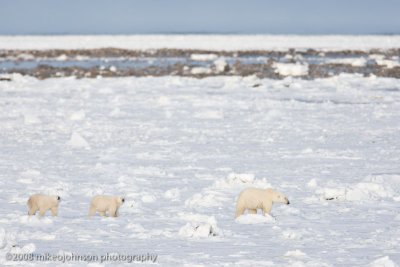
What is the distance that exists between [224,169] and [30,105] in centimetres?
983

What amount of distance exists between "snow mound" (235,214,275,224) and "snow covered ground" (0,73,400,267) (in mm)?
10

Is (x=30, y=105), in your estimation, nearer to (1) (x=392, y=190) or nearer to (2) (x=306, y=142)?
(2) (x=306, y=142)

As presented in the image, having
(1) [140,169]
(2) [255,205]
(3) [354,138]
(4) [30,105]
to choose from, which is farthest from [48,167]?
(4) [30,105]

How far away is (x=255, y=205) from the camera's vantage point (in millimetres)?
7418

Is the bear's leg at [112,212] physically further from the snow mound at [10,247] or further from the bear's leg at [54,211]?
the snow mound at [10,247]

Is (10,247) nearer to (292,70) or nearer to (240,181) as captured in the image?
(240,181)

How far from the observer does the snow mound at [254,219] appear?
287 inches

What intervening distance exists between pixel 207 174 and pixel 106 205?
2767mm

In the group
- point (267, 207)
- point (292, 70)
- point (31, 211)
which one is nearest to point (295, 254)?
point (267, 207)

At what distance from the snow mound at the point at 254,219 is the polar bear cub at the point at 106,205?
1150mm

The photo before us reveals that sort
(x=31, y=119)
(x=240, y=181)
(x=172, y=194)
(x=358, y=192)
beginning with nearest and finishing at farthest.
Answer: (x=358, y=192) → (x=172, y=194) → (x=240, y=181) → (x=31, y=119)

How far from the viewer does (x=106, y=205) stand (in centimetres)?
750

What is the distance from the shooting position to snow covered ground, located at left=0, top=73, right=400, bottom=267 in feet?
20.9

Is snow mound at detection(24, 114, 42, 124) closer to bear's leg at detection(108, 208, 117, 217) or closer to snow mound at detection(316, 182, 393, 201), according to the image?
snow mound at detection(316, 182, 393, 201)
